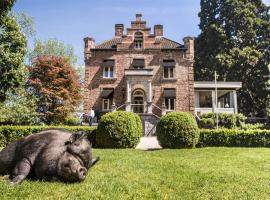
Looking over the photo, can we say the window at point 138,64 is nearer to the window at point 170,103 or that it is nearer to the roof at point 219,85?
the window at point 170,103

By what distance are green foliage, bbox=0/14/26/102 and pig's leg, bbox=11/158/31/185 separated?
24.8 meters

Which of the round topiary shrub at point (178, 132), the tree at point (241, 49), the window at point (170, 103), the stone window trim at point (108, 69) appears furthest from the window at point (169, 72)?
the round topiary shrub at point (178, 132)

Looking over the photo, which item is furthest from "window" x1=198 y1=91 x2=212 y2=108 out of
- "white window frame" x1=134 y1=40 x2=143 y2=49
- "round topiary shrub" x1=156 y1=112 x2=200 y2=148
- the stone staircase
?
"round topiary shrub" x1=156 y1=112 x2=200 y2=148

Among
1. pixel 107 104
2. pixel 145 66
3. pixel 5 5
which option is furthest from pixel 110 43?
pixel 5 5

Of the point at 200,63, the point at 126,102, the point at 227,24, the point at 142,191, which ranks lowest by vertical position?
the point at 142,191

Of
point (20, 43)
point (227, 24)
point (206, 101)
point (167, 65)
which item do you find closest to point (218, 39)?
point (227, 24)

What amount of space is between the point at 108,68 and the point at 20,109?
11.7 metres

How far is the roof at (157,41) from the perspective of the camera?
38.8m

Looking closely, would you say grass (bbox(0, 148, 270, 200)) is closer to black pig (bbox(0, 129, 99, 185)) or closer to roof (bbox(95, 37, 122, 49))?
black pig (bbox(0, 129, 99, 185))

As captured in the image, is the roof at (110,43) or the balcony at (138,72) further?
the roof at (110,43)

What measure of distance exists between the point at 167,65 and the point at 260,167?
28.0m

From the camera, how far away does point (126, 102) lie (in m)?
34.7

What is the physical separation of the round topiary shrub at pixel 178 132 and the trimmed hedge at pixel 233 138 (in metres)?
1.37

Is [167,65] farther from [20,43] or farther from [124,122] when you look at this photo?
[124,122]
